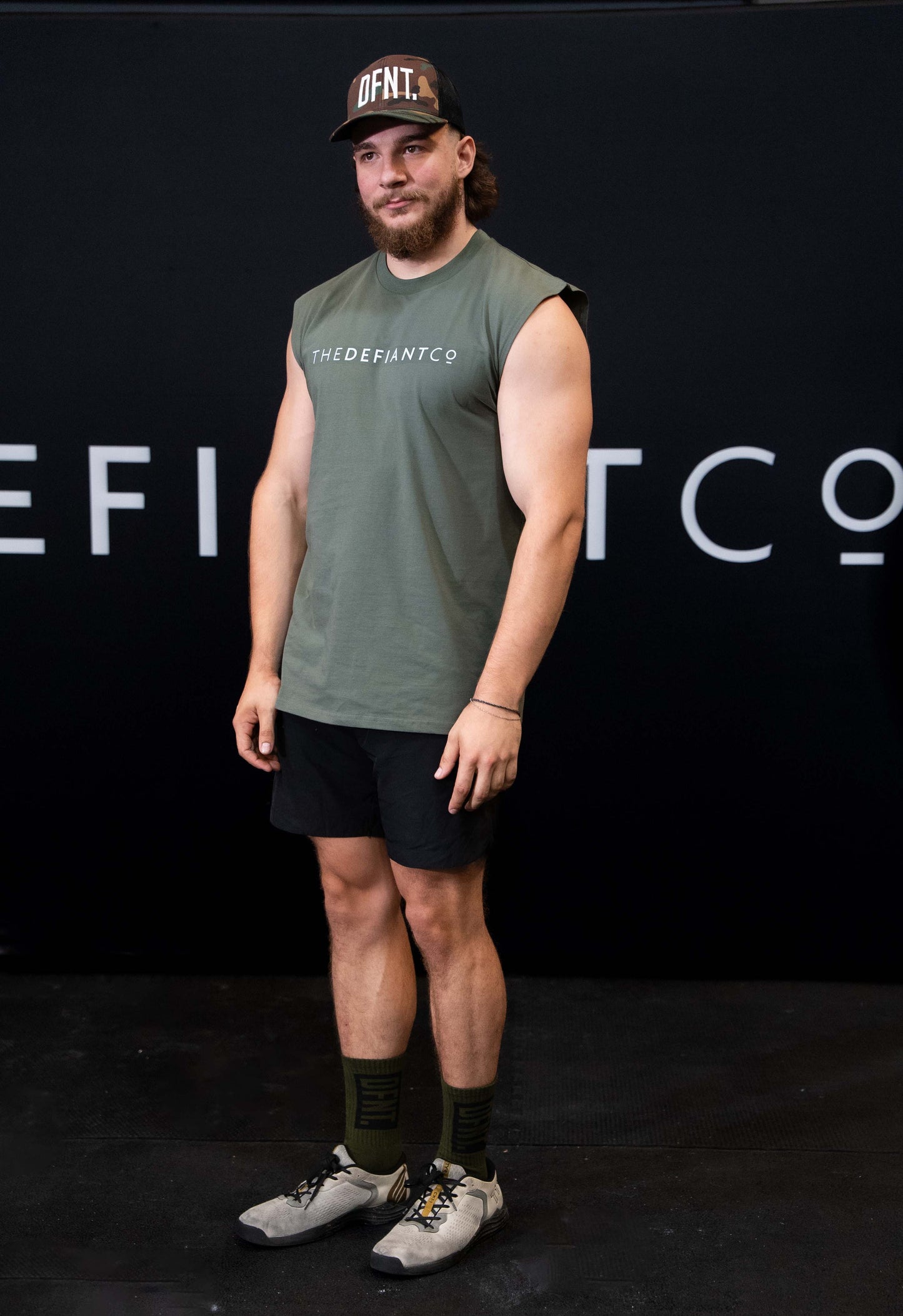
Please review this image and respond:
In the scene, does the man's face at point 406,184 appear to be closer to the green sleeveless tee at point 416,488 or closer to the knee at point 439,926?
the green sleeveless tee at point 416,488

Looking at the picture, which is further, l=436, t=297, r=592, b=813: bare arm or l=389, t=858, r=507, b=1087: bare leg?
l=389, t=858, r=507, b=1087: bare leg

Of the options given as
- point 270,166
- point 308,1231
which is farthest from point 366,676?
point 270,166

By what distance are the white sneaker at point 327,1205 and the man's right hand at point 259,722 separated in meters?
0.57

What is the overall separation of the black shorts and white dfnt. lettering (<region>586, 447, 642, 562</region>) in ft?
3.13

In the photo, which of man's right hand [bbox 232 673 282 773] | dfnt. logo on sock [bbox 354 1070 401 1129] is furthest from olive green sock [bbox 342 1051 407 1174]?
man's right hand [bbox 232 673 282 773]

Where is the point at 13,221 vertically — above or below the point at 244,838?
above

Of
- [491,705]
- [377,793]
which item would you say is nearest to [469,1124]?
[377,793]

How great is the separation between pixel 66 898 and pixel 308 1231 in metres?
1.17

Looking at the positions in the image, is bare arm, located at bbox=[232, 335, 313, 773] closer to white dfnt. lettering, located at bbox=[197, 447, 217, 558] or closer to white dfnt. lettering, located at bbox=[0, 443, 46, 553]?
white dfnt. lettering, located at bbox=[197, 447, 217, 558]

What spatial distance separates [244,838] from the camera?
8.73ft

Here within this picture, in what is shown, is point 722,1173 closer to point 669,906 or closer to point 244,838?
point 669,906

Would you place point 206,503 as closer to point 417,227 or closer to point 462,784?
point 417,227

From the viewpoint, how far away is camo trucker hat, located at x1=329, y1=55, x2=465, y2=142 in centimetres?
157

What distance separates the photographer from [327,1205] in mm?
1744
